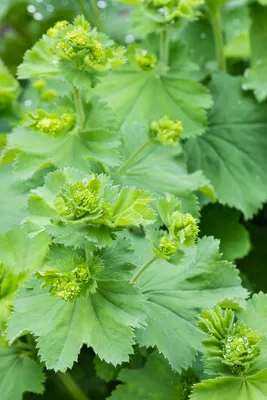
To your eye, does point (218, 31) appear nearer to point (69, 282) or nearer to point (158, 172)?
point (158, 172)

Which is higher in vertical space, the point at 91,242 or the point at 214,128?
the point at 91,242

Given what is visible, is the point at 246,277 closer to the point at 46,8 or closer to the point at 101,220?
the point at 101,220

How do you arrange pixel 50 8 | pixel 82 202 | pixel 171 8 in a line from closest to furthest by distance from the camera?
pixel 82 202 → pixel 171 8 → pixel 50 8

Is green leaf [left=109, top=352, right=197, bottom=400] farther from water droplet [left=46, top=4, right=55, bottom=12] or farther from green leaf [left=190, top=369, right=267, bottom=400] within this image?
water droplet [left=46, top=4, right=55, bottom=12]

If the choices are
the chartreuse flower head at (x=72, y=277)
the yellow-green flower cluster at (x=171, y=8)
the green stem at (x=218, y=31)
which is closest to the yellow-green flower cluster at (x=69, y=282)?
the chartreuse flower head at (x=72, y=277)

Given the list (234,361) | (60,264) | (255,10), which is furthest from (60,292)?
(255,10)

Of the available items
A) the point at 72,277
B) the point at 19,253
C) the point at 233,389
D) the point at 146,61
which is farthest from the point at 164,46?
the point at 233,389

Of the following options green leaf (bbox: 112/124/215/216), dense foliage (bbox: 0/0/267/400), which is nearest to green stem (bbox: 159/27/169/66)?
dense foliage (bbox: 0/0/267/400)
